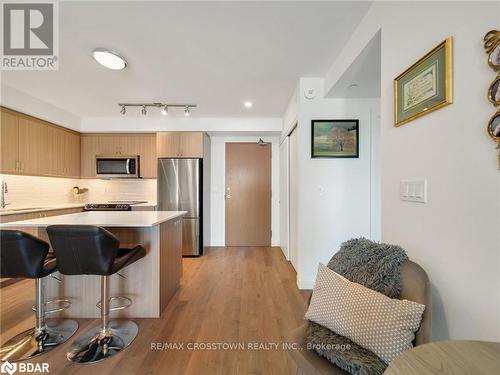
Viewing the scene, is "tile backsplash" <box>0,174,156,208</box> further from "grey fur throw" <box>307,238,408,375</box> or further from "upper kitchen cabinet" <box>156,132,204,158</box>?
"grey fur throw" <box>307,238,408,375</box>

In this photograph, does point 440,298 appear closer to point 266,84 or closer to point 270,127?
point 266,84

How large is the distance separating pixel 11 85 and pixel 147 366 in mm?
3624

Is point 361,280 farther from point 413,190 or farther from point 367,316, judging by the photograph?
point 413,190

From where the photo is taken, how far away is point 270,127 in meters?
4.07

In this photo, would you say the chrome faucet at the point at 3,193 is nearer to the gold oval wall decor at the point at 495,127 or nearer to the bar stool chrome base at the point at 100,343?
the bar stool chrome base at the point at 100,343

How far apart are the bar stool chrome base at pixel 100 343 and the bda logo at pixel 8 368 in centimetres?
27

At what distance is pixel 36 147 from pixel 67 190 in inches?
43.8

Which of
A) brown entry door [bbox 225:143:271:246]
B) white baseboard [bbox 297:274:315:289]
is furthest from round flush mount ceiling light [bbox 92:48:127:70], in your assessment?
white baseboard [bbox 297:274:315:289]

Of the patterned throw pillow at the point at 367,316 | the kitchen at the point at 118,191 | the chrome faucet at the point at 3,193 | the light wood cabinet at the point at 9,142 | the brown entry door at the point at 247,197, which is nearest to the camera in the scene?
the patterned throw pillow at the point at 367,316

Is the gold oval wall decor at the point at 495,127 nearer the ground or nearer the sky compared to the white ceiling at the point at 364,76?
nearer the ground

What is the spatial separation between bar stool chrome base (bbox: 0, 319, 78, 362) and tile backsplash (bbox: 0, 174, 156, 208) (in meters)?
2.40

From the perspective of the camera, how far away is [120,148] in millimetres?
4109

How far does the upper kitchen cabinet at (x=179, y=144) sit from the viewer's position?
396cm

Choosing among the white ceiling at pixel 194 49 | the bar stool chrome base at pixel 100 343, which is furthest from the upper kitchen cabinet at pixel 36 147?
the bar stool chrome base at pixel 100 343
